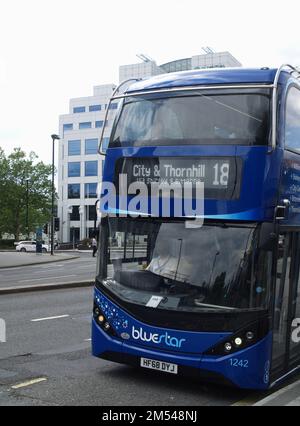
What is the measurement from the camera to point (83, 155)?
9769cm

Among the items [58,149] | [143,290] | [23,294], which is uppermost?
[58,149]

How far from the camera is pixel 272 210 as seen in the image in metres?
6.45

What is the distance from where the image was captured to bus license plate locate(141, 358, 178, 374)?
6.43 m

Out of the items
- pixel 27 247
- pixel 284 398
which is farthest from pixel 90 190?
pixel 284 398

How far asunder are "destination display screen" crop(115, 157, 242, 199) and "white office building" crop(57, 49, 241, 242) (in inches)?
3333

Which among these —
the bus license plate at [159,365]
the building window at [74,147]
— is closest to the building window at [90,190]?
the building window at [74,147]

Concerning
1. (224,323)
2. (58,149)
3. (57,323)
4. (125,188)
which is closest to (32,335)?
(57,323)

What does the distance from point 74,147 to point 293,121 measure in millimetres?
93526

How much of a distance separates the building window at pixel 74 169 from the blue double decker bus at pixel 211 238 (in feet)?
301

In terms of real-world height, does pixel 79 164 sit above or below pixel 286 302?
above

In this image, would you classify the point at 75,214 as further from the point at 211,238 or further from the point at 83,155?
the point at 211,238

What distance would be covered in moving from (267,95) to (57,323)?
6.62 m
